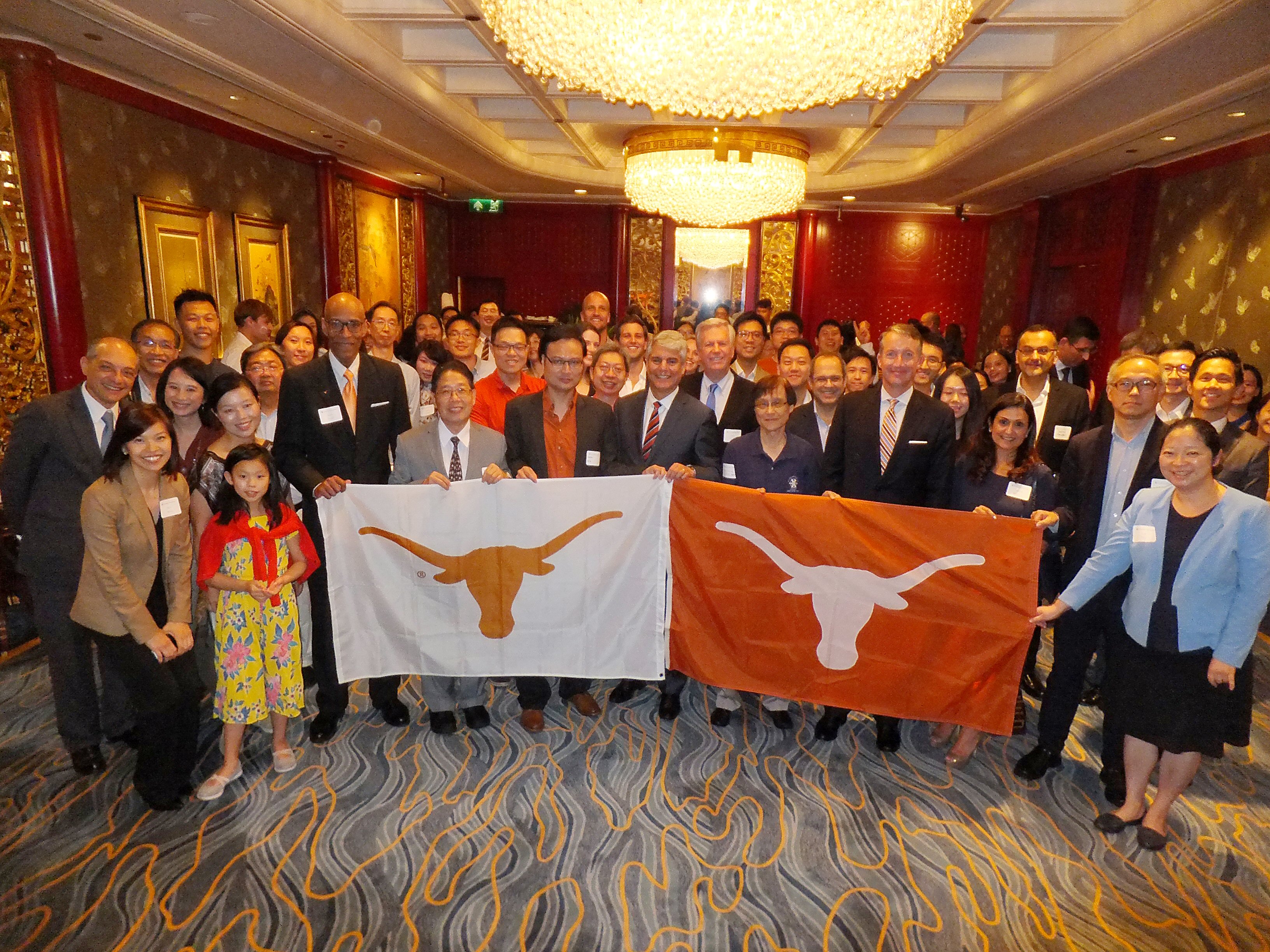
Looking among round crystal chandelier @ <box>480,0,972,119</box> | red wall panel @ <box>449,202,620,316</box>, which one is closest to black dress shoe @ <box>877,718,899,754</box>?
round crystal chandelier @ <box>480,0,972,119</box>

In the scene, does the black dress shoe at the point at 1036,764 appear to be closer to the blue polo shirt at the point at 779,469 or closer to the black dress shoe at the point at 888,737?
the black dress shoe at the point at 888,737

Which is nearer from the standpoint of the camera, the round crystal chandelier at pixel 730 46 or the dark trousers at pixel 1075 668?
the round crystal chandelier at pixel 730 46

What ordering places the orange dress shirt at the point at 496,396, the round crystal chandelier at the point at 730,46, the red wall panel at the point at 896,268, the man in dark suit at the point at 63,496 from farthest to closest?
the red wall panel at the point at 896,268 → the orange dress shirt at the point at 496,396 → the man in dark suit at the point at 63,496 → the round crystal chandelier at the point at 730,46

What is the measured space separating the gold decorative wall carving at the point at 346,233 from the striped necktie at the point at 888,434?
7.18 m

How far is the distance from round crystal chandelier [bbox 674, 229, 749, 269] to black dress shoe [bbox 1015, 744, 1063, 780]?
1065cm

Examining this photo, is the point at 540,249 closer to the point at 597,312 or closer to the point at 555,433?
the point at 597,312

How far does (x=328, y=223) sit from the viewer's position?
8398mm

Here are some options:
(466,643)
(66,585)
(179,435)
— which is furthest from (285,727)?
(179,435)

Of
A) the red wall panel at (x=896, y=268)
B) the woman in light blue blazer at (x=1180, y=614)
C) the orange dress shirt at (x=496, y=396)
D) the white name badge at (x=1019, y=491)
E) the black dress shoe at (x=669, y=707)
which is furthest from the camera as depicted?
the red wall panel at (x=896, y=268)

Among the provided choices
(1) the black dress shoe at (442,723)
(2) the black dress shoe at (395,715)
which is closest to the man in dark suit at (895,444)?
(1) the black dress shoe at (442,723)

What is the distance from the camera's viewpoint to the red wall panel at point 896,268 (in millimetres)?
12195

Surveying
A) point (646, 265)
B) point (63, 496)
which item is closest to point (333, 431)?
point (63, 496)

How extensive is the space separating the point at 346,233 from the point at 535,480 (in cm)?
726

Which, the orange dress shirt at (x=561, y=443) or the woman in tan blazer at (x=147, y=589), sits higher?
the orange dress shirt at (x=561, y=443)
